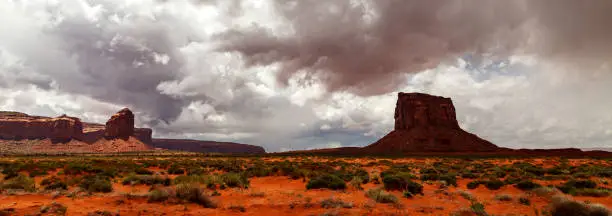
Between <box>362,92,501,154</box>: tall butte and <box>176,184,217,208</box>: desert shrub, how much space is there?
104855mm

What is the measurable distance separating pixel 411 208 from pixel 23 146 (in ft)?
774

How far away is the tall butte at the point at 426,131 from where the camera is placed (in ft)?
373

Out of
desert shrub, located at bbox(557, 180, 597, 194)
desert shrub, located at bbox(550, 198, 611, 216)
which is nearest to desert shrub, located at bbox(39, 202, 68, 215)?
desert shrub, located at bbox(550, 198, 611, 216)

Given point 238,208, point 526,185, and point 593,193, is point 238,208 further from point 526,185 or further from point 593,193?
point 593,193

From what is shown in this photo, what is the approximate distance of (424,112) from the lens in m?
133

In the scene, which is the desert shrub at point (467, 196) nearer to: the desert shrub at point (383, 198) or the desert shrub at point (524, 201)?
the desert shrub at point (524, 201)

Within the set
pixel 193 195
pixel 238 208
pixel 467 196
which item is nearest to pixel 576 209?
pixel 467 196

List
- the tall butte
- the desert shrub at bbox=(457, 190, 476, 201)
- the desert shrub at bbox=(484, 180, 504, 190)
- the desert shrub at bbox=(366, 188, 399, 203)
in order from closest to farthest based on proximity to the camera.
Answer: the desert shrub at bbox=(366, 188, 399, 203) → the desert shrub at bbox=(457, 190, 476, 201) → the desert shrub at bbox=(484, 180, 504, 190) → the tall butte

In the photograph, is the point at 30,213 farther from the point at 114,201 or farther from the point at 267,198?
the point at 267,198

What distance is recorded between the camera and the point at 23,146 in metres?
184

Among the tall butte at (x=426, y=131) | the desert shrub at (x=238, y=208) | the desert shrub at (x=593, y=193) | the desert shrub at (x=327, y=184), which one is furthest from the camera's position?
the tall butte at (x=426, y=131)

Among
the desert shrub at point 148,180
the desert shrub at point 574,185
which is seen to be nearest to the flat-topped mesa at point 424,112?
the desert shrub at point 574,185

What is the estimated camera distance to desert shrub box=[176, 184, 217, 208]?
13016mm

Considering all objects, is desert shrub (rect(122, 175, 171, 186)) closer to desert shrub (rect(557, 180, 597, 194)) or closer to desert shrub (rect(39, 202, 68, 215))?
desert shrub (rect(39, 202, 68, 215))
